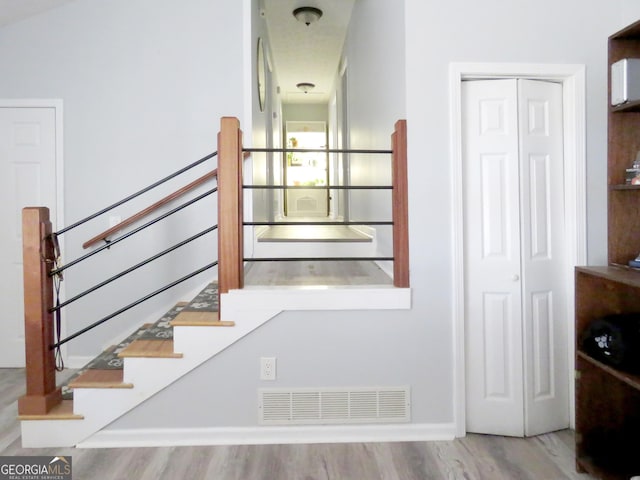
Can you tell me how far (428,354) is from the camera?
216 centimetres

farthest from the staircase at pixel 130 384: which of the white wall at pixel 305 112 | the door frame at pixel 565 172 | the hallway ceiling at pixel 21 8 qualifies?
the white wall at pixel 305 112

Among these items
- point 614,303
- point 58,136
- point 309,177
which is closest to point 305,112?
point 309,177

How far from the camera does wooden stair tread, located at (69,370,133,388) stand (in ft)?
6.72

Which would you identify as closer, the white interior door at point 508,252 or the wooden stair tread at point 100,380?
the wooden stair tread at point 100,380

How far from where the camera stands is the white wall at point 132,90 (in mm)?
3117

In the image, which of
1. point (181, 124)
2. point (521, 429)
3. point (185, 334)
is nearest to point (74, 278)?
point (181, 124)

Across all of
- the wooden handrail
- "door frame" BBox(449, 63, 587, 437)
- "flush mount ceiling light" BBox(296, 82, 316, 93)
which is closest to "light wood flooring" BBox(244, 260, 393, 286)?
"door frame" BBox(449, 63, 587, 437)

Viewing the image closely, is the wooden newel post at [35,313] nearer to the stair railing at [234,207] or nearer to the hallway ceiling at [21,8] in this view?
the stair railing at [234,207]

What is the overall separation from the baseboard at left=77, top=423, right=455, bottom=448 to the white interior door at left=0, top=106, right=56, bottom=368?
5.62ft

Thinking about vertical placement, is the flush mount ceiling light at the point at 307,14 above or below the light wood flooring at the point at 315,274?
above

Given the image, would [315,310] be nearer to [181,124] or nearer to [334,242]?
[334,242]

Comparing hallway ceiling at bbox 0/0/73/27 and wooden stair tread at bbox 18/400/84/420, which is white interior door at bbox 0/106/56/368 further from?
wooden stair tread at bbox 18/400/84/420

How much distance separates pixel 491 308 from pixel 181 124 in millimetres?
2455

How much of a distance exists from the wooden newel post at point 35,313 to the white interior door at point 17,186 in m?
1.26
